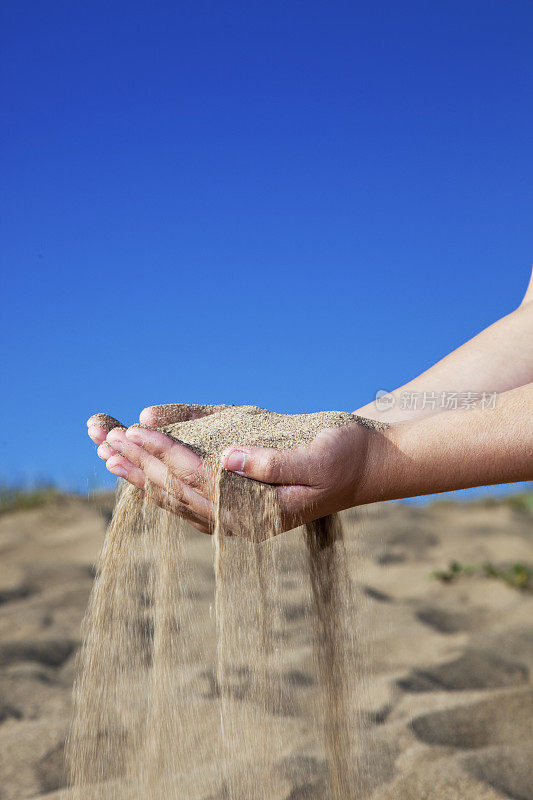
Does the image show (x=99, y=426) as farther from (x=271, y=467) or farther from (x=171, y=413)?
(x=271, y=467)

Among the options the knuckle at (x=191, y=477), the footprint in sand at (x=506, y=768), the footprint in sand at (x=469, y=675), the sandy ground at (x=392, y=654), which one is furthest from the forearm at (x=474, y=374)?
the footprint in sand at (x=469, y=675)

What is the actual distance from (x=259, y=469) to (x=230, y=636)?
40cm

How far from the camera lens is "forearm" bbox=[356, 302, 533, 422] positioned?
205 cm

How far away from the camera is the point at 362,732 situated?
2184 millimetres

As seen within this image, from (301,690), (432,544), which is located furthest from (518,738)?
(432,544)

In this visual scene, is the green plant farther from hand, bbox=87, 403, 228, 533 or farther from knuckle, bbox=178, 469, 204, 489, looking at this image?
knuckle, bbox=178, 469, 204, 489

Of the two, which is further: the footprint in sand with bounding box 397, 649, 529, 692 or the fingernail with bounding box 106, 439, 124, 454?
the footprint in sand with bounding box 397, 649, 529, 692

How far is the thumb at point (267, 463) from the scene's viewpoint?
1.43 meters

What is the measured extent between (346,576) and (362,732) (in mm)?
598

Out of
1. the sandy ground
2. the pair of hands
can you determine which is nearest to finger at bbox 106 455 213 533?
the pair of hands

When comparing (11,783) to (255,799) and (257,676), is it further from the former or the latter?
(257,676)

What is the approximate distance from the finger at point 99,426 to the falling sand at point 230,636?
0.47 ft

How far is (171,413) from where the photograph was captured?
1.93m

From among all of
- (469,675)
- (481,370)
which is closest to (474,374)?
(481,370)
